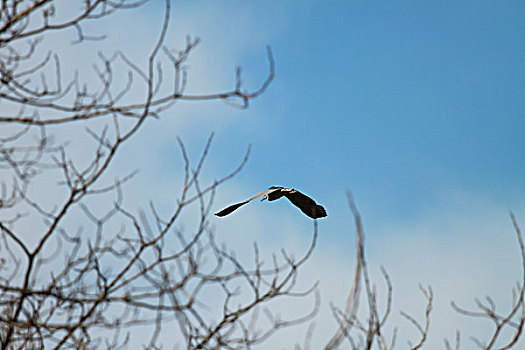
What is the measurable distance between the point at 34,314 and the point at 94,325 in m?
0.52

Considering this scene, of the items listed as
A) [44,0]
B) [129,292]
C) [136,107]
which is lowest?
[129,292]

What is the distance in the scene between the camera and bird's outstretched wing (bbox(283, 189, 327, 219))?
3147 millimetres

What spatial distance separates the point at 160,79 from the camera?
396cm

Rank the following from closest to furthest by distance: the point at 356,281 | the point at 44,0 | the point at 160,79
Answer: the point at 356,281, the point at 160,79, the point at 44,0

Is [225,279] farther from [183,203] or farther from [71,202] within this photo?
[71,202]

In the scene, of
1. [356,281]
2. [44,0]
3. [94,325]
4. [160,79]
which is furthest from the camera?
[44,0]

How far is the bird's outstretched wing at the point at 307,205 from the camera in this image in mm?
3147

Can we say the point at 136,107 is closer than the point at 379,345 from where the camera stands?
No

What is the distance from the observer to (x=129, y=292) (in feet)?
11.6

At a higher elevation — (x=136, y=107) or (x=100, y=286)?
(x=136, y=107)

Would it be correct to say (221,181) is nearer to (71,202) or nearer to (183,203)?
(183,203)

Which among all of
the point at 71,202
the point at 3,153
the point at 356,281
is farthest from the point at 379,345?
the point at 3,153

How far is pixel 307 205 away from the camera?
10.5 ft

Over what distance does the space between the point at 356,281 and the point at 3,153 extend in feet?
10.7
